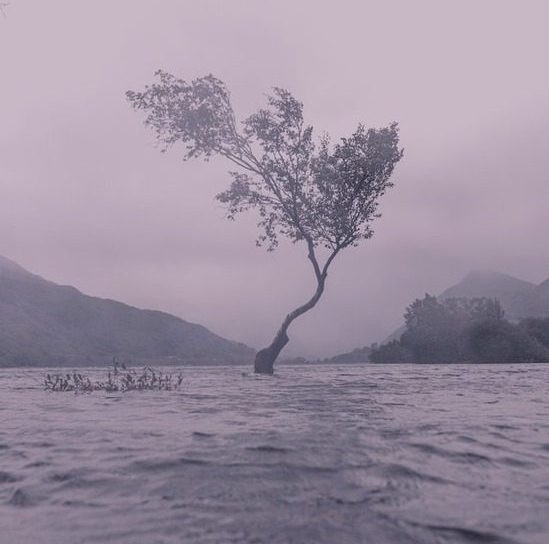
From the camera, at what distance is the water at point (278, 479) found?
14.8 feet

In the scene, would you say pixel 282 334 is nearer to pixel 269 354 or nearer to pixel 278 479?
pixel 269 354

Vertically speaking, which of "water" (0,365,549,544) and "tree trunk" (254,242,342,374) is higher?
"tree trunk" (254,242,342,374)

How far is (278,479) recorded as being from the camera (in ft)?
20.2

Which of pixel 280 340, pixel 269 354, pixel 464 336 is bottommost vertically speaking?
pixel 269 354

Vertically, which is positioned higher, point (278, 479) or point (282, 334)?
point (282, 334)

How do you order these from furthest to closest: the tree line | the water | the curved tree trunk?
the tree line → the curved tree trunk → the water

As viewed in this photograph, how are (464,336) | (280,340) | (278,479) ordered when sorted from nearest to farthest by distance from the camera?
(278,479)
(280,340)
(464,336)

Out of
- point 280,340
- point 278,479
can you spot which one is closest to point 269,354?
point 280,340

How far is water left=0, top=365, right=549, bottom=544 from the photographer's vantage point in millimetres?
4496

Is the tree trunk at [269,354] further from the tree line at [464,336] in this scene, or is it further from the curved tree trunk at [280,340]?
the tree line at [464,336]

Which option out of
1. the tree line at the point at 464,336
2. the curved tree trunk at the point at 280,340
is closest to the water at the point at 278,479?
the curved tree trunk at the point at 280,340

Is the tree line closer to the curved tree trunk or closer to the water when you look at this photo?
the curved tree trunk

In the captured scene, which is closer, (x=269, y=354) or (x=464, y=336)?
(x=269, y=354)

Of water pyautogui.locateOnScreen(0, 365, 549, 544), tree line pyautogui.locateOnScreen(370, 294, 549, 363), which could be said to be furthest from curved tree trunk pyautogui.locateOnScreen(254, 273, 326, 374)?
tree line pyautogui.locateOnScreen(370, 294, 549, 363)
